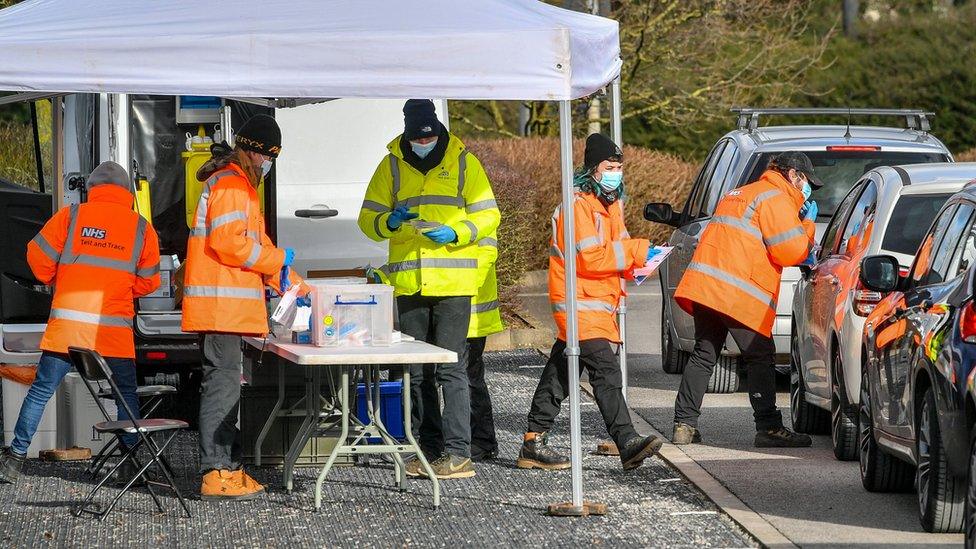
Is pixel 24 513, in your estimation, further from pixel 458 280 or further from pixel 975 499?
pixel 975 499

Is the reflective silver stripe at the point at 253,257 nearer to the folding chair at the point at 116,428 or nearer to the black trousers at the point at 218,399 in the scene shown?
the black trousers at the point at 218,399

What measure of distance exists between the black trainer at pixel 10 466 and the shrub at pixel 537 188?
6.54 metres

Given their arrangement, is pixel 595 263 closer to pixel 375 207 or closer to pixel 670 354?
pixel 375 207

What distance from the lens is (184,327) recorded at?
808 cm

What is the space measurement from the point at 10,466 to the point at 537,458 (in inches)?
113

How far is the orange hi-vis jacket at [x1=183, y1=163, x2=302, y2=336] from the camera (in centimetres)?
798

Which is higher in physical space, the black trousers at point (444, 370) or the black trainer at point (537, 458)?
the black trousers at point (444, 370)

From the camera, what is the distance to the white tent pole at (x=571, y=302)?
24.3ft

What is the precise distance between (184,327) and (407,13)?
1.90 m

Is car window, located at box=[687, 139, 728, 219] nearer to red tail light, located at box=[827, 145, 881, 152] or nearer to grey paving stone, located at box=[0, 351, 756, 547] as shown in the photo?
red tail light, located at box=[827, 145, 881, 152]

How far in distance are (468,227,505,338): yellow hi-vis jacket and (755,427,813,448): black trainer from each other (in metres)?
1.65

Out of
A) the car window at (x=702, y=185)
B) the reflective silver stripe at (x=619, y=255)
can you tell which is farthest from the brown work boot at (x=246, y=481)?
the car window at (x=702, y=185)

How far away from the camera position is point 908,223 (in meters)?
9.10

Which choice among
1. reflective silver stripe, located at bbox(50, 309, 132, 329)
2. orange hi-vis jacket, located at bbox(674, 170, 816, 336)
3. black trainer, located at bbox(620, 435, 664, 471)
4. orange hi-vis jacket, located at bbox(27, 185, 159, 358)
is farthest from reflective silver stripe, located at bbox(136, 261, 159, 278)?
orange hi-vis jacket, located at bbox(674, 170, 816, 336)
